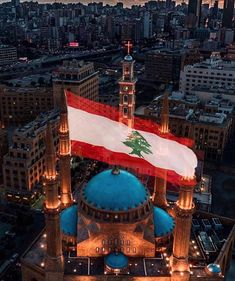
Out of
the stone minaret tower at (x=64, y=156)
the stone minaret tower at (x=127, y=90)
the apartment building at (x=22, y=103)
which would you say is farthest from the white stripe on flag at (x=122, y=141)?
the apartment building at (x=22, y=103)

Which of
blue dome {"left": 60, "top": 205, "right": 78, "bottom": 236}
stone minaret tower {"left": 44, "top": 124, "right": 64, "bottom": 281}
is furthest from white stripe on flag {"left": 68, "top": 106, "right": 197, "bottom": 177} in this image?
blue dome {"left": 60, "top": 205, "right": 78, "bottom": 236}

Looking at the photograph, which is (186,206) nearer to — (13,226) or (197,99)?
(13,226)

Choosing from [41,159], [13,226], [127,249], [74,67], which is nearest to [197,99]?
[74,67]

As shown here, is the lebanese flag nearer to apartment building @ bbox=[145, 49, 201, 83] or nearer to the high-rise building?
the high-rise building

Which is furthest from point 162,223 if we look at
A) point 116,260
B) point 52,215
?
point 52,215

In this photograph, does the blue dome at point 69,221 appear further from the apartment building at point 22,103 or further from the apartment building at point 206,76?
the apartment building at point 206,76

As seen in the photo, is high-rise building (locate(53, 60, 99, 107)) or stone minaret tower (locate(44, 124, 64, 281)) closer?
stone minaret tower (locate(44, 124, 64, 281))

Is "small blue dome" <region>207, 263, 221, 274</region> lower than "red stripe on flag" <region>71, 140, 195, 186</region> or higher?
lower

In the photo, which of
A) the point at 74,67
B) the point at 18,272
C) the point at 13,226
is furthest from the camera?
the point at 74,67
